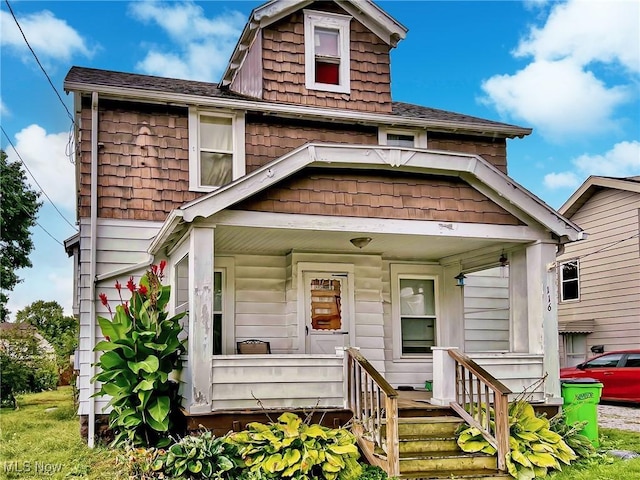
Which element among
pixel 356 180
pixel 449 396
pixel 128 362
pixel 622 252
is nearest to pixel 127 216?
pixel 128 362

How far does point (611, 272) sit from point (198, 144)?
12.6 m

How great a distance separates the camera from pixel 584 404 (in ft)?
31.1

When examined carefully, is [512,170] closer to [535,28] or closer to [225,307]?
[225,307]

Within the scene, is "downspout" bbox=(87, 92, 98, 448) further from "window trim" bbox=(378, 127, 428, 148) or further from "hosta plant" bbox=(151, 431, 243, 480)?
"window trim" bbox=(378, 127, 428, 148)

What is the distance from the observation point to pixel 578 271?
66.4 ft

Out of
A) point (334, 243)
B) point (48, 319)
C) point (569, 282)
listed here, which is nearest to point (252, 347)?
point (334, 243)

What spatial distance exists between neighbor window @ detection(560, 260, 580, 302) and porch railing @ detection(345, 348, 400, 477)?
13287 mm

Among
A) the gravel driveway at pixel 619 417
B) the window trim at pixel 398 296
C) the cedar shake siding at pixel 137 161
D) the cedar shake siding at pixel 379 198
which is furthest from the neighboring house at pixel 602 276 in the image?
the cedar shake siding at pixel 137 161

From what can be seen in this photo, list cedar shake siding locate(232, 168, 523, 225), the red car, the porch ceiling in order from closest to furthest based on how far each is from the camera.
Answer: cedar shake siding locate(232, 168, 523, 225), the porch ceiling, the red car

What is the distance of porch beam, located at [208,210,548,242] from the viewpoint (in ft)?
Answer: 28.2

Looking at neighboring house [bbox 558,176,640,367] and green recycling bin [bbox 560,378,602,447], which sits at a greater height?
neighboring house [bbox 558,176,640,367]

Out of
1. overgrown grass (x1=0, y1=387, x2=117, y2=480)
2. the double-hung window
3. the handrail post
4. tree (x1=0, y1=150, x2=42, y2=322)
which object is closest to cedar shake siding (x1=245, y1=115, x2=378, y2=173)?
the double-hung window

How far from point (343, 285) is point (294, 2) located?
201 inches

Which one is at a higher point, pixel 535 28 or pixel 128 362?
pixel 535 28
